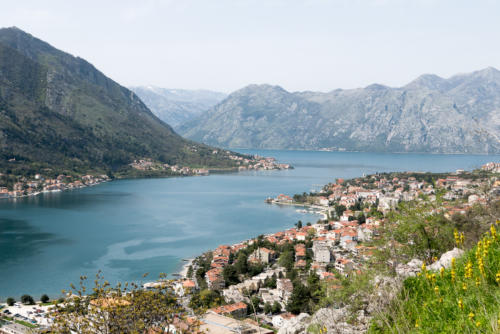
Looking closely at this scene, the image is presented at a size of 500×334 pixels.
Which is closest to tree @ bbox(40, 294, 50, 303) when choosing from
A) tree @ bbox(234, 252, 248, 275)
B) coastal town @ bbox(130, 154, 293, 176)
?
tree @ bbox(234, 252, 248, 275)

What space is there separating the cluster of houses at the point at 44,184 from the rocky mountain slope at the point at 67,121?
5.33m

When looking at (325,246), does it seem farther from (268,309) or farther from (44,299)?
(44,299)

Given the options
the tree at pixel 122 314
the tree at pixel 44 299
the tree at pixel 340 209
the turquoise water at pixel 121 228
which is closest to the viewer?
the tree at pixel 122 314

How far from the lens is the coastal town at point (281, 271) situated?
26.1ft

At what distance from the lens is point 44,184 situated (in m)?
64.8

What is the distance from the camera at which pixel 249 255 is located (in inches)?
1077

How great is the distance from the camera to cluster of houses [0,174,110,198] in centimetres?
5854

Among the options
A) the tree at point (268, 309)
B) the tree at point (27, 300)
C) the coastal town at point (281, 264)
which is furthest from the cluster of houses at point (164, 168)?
the tree at point (268, 309)

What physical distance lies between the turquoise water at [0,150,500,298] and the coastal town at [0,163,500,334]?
3.85 metres

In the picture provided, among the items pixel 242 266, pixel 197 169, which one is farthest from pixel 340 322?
pixel 197 169

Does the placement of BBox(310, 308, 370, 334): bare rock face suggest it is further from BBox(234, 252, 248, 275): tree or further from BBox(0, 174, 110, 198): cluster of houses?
BBox(0, 174, 110, 198): cluster of houses

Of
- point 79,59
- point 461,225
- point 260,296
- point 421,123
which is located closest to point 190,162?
point 79,59

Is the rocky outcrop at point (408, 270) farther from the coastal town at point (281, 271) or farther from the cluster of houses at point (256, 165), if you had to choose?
the cluster of houses at point (256, 165)

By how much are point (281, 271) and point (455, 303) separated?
20.7m
